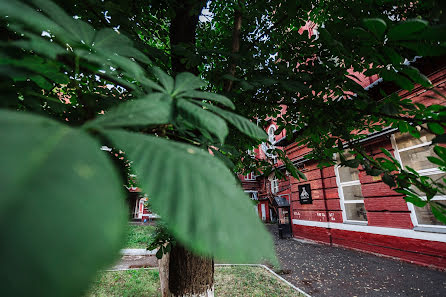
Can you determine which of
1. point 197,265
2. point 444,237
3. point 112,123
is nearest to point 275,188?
point 444,237

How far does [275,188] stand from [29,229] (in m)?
15.4

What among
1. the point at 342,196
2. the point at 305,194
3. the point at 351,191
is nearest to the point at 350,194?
the point at 351,191

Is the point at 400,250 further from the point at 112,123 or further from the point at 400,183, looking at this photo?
the point at 112,123

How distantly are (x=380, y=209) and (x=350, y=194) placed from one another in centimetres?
122

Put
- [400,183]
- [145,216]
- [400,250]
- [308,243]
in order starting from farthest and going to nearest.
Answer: [145,216], [308,243], [400,250], [400,183]

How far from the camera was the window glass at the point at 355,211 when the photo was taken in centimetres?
656

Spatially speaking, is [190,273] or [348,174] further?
[348,174]

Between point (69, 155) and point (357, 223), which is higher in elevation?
point (69, 155)

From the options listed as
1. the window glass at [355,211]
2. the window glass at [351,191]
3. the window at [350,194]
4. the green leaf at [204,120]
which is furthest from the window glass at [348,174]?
the green leaf at [204,120]

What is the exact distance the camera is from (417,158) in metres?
5.25

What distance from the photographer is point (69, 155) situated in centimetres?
21

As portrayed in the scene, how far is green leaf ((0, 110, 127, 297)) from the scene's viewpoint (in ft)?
0.47

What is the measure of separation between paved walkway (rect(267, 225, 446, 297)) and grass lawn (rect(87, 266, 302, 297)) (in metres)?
0.62

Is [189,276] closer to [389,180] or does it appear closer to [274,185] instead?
[389,180]
